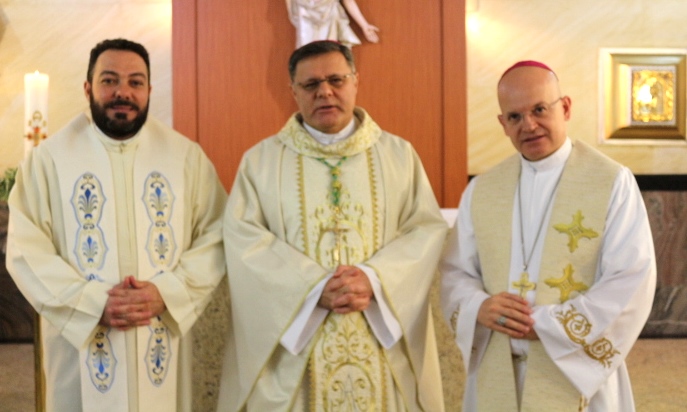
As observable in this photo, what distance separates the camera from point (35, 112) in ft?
12.9

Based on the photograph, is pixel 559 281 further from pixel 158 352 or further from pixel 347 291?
pixel 158 352

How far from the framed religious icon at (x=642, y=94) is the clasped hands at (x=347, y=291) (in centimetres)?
473

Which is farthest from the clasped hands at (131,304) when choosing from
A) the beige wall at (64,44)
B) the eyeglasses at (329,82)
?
the beige wall at (64,44)

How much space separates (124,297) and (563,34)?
5268mm

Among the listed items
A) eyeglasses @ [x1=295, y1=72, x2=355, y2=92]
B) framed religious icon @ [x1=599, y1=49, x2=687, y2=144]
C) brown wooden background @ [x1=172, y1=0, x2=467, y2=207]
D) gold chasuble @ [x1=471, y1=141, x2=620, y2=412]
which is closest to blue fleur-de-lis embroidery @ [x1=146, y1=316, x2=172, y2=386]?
eyeglasses @ [x1=295, y1=72, x2=355, y2=92]

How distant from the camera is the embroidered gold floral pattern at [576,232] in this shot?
285cm

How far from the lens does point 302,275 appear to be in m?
3.03

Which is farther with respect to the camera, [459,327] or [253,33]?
[253,33]

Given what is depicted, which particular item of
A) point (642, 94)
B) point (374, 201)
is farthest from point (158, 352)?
point (642, 94)

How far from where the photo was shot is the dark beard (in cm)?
316

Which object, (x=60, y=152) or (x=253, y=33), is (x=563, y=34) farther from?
(x=60, y=152)

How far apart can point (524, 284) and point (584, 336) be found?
0.29 m

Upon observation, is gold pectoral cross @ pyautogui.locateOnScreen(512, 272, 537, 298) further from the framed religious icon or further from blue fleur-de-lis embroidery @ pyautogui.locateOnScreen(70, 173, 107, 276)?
the framed religious icon

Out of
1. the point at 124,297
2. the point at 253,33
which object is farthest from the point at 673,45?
the point at 124,297
